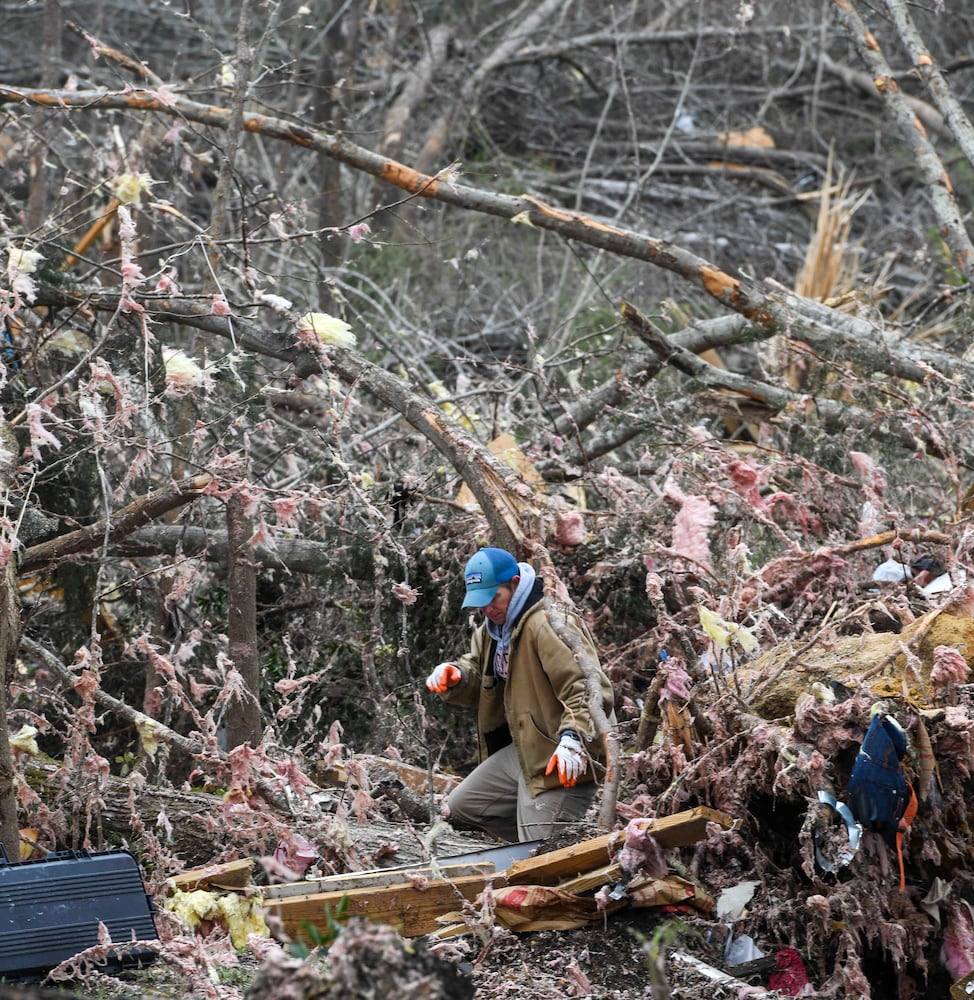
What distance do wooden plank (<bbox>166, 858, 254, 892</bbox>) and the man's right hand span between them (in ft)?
3.87

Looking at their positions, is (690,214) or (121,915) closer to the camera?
(121,915)

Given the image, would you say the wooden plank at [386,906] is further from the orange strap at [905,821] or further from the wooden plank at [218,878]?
the orange strap at [905,821]

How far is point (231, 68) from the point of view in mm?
6277

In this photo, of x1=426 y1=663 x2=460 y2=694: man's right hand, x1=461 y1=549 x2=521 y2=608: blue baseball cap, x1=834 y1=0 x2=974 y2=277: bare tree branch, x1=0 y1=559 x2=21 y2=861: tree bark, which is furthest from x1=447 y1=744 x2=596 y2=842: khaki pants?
x1=834 y1=0 x2=974 y2=277: bare tree branch

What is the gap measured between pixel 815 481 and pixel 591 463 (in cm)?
134

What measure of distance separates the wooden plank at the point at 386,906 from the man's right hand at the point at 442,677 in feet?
3.78

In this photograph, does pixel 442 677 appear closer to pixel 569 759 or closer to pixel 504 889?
pixel 569 759

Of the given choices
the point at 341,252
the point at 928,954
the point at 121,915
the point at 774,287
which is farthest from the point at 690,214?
the point at 121,915

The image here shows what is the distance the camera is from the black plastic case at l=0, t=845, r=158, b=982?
3.33m

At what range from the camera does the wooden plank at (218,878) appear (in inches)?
154

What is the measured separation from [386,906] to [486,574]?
4.38 feet

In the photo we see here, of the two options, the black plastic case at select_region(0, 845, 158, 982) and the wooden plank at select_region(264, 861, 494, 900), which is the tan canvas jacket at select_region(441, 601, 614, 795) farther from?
the black plastic case at select_region(0, 845, 158, 982)

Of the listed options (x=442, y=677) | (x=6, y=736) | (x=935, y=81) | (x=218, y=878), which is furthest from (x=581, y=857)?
(x=935, y=81)

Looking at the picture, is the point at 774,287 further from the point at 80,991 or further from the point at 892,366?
the point at 80,991
